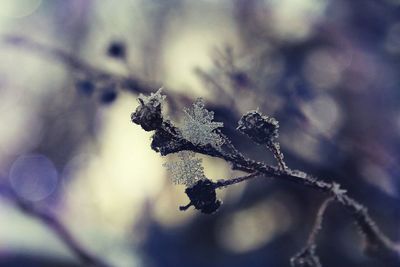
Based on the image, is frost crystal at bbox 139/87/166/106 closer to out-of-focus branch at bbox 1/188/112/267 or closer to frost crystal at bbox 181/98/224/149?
frost crystal at bbox 181/98/224/149

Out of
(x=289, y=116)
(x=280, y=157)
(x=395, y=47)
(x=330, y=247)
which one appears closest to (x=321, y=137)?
(x=289, y=116)

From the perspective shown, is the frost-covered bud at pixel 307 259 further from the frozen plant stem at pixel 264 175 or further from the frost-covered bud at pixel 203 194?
the frost-covered bud at pixel 203 194

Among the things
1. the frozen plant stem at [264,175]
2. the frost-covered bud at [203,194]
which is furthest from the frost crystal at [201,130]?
the frost-covered bud at [203,194]

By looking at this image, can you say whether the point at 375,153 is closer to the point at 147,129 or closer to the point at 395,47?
the point at 395,47

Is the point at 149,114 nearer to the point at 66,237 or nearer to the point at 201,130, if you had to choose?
the point at 201,130

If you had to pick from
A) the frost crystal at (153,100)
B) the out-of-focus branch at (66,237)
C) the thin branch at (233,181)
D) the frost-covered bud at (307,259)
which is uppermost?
the out-of-focus branch at (66,237)

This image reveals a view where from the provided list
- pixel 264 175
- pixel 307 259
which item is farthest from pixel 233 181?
pixel 307 259

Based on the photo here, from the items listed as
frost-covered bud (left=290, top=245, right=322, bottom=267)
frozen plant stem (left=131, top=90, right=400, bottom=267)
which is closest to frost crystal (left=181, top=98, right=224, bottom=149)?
frozen plant stem (left=131, top=90, right=400, bottom=267)
